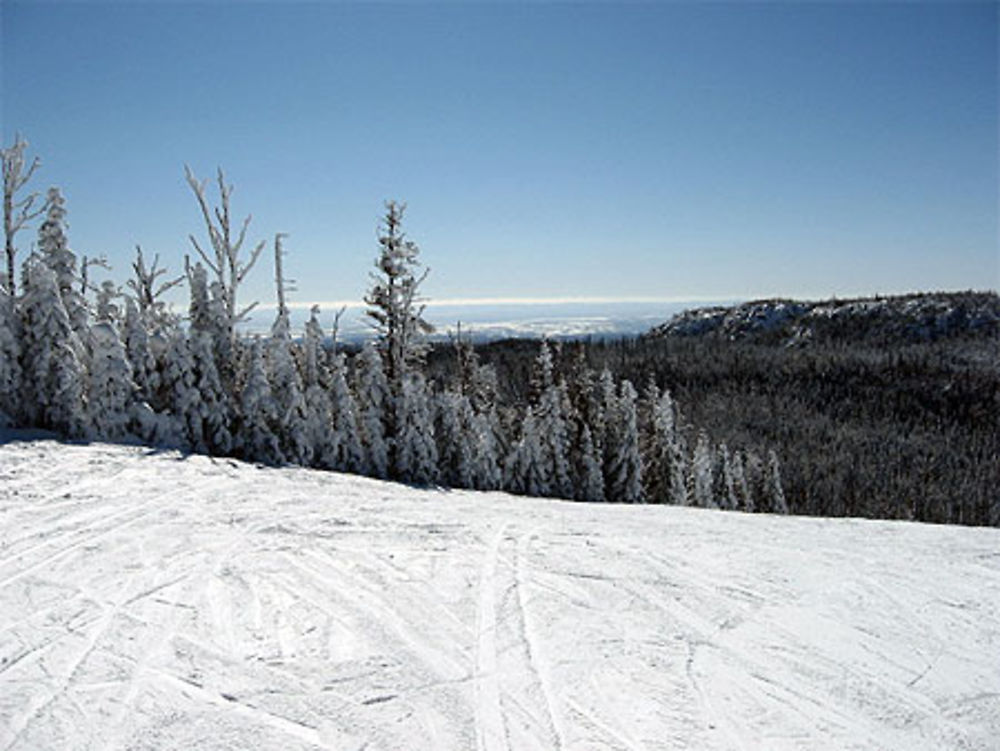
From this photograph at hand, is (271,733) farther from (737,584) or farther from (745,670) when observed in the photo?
(737,584)

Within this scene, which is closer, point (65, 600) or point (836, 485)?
point (65, 600)

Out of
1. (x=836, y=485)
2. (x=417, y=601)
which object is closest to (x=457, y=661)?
(x=417, y=601)

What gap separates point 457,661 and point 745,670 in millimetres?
2711

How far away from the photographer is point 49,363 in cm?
1288

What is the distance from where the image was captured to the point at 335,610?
6062mm

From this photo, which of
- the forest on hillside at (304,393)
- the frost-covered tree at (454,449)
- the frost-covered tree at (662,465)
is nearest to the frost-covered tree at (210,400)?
the forest on hillside at (304,393)

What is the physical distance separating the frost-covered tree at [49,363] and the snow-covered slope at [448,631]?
9.51ft

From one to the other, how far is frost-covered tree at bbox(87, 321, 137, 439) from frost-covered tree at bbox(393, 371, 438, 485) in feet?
21.6

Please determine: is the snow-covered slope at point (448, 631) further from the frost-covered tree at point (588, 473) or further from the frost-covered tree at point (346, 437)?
the frost-covered tree at point (588, 473)

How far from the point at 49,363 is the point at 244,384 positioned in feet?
13.5

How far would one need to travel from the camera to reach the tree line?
13117 millimetres

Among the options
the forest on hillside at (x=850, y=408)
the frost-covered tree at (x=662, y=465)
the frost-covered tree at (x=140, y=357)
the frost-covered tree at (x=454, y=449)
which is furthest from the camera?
the forest on hillside at (x=850, y=408)

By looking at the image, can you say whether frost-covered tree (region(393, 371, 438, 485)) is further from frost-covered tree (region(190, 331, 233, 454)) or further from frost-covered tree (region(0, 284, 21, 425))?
frost-covered tree (region(0, 284, 21, 425))

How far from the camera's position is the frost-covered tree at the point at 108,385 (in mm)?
13094
